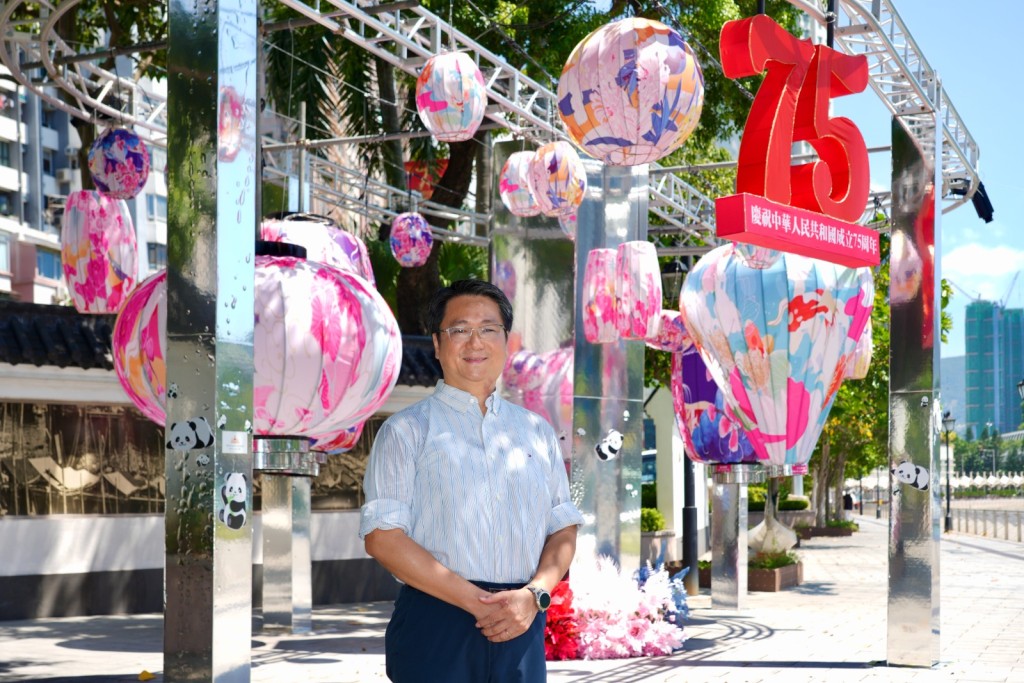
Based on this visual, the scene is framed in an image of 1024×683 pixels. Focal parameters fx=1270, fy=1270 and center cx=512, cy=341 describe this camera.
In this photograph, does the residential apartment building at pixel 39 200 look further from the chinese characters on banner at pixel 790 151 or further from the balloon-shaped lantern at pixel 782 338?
the chinese characters on banner at pixel 790 151

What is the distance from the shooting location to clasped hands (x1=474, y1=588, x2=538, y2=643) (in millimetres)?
3367

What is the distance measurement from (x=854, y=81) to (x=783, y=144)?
3.21 ft

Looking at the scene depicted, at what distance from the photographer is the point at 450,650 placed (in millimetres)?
3414

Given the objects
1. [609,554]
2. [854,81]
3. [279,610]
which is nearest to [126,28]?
[279,610]

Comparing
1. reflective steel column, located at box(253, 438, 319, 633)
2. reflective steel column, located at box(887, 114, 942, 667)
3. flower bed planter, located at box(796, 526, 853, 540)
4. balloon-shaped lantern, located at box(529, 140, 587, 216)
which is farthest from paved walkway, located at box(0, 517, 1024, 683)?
flower bed planter, located at box(796, 526, 853, 540)

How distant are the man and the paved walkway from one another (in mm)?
5537

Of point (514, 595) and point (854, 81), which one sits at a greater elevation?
point (854, 81)

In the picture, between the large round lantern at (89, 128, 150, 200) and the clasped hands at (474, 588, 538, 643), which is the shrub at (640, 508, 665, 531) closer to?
the large round lantern at (89, 128, 150, 200)

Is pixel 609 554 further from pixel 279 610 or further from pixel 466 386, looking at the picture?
pixel 466 386

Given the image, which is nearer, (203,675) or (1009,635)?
(203,675)

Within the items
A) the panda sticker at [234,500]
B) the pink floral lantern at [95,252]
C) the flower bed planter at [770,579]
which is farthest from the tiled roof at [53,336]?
the panda sticker at [234,500]

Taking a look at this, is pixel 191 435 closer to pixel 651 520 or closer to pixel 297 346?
pixel 297 346

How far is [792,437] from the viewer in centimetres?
841

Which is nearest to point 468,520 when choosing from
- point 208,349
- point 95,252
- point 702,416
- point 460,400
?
point 460,400
